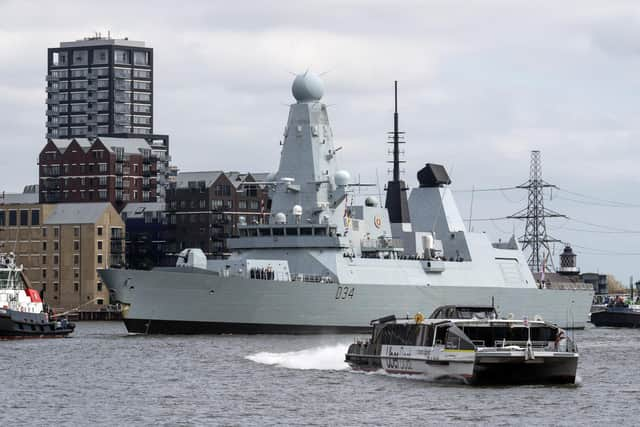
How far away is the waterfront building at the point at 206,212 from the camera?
15062 cm

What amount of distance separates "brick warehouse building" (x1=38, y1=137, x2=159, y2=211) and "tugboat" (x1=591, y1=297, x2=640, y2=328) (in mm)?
64627

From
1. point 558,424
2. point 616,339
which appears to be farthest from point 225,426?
point 616,339

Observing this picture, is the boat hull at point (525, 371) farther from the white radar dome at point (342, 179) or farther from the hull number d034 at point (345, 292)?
the white radar dome at point (342, 179)

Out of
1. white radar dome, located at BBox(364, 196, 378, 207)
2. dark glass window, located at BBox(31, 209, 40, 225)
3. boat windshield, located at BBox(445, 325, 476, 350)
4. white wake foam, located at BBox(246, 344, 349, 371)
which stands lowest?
white wake foam, located at BBox(246, 344, 349, 371)

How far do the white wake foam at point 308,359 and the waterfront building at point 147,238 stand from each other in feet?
297

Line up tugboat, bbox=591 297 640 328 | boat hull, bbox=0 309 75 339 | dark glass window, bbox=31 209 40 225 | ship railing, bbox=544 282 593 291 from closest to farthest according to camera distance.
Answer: boat hull, bbox=0 309 75 339 < ship railing, bbox=544 282 593 291 < tugboat, bbox=591 297 640 328 < dark glass window, bbox=31 209 40 225

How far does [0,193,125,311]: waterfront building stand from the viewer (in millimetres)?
139625

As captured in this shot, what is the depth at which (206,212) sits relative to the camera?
151m

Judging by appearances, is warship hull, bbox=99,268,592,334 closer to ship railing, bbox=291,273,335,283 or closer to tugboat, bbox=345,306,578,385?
ship railing, bbox=291,273,335,283

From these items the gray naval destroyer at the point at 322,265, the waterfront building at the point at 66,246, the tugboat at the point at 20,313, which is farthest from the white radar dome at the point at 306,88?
the waterfront building at the point at 66,246

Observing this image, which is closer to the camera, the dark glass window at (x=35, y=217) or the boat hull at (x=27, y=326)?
the boat hull at (x=27, y=326)

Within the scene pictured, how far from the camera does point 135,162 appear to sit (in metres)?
164

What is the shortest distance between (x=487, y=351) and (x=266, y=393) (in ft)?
22.5

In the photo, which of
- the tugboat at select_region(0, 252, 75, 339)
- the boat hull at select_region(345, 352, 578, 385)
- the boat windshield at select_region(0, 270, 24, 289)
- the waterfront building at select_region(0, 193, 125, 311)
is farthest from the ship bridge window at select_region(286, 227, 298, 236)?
the waterfront building at select_region(0, 193, 125, 311)
